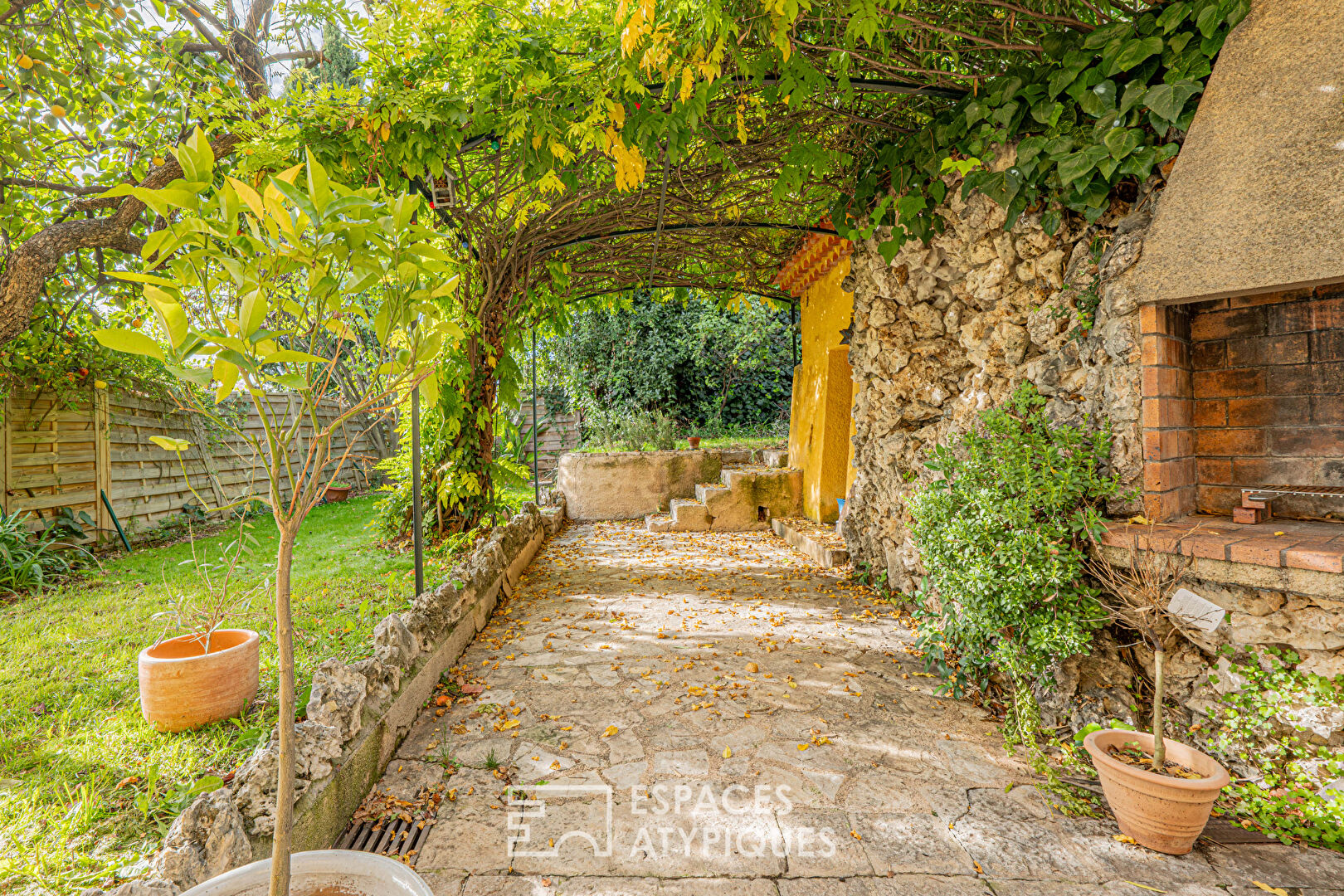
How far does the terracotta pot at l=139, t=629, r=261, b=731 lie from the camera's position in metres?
2.35

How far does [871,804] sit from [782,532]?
4.91m

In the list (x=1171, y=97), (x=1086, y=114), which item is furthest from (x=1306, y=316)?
(x=1086, y=114)

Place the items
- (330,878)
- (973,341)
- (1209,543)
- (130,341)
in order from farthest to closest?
(973,341)
(1209,543)
(330,878)
(130,341)

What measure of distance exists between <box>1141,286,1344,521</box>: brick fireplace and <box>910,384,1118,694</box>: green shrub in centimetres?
26

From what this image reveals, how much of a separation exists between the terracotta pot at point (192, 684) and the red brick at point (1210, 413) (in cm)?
413

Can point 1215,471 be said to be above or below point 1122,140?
below

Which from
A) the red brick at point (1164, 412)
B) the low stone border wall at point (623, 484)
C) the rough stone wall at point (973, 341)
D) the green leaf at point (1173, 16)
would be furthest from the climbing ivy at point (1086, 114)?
the low stone border wall at point (623, 484)

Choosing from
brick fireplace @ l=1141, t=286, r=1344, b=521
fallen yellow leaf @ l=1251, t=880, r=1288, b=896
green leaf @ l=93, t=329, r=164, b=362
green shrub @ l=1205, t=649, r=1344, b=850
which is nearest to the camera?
green leaf @ l=93, t=329, r=164, b=362

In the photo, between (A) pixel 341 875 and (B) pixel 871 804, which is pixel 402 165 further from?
(B) pixel 871 804

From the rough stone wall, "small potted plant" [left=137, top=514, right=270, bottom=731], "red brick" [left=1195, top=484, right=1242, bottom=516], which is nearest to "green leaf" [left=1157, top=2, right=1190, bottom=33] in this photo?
the rough stone wall

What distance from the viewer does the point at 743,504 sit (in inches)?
298

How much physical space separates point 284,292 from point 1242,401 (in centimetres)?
343

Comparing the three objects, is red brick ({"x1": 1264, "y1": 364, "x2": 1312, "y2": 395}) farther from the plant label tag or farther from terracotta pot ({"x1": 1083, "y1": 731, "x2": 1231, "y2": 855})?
terracotta pot ({"x1": 1083, "y1": 731, "x2": 1231, "y2": 855})

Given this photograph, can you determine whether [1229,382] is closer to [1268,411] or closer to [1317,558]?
[1268,411]
